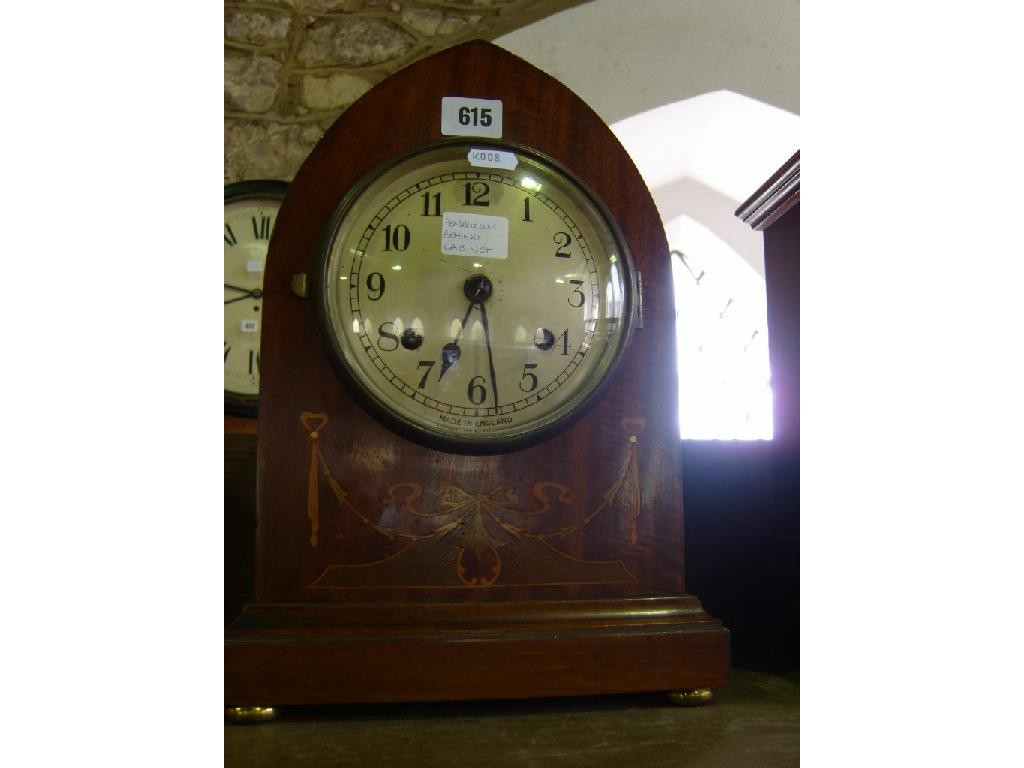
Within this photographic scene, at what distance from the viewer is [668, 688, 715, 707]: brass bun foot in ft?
2.52

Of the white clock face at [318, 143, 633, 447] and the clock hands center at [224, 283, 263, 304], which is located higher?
the clock hands center at [224, 283, 263, 304]

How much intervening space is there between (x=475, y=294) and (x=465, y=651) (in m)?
0.34

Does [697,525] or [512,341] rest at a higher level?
[512,341]

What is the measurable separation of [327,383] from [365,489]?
4.3 inches

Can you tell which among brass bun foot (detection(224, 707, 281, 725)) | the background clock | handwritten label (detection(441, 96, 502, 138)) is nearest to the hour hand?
handwritten label (detection(441, 96, 502, 138))

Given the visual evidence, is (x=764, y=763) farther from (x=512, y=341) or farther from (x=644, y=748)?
(x=512, y=341)

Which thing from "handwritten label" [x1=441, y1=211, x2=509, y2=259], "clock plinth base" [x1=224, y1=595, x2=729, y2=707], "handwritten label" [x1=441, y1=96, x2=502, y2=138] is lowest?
"clock plinth base" [x1=224, y1=595, x2=729, y2=707]

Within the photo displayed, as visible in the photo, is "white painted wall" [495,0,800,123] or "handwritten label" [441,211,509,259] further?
"white painted wall" [495,0,800,123]

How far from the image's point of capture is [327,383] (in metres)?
0.79

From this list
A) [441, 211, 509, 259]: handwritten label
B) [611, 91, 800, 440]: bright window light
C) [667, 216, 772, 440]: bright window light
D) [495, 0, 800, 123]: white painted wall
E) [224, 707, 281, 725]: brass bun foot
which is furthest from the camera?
[667, 216, 772, 440]: bright window light

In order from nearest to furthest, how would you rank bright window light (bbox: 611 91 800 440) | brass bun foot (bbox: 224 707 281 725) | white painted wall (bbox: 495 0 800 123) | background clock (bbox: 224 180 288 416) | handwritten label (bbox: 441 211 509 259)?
brass bun foot (bbox: 224 707 281 725)
handwritten label (bbox: 441 211 509 259)
background clock (bbox: 224 180 288 416)
white painted wall (bbox: 495 0 800 123)
bright window light (bbox: 611 91 800 440)

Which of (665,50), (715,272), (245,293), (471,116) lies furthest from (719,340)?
(471,116)

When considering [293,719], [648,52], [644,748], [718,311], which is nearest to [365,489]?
[293,719]

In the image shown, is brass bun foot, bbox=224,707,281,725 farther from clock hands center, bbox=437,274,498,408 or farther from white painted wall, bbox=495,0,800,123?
white painted wall, bbox=495,0,800,123
